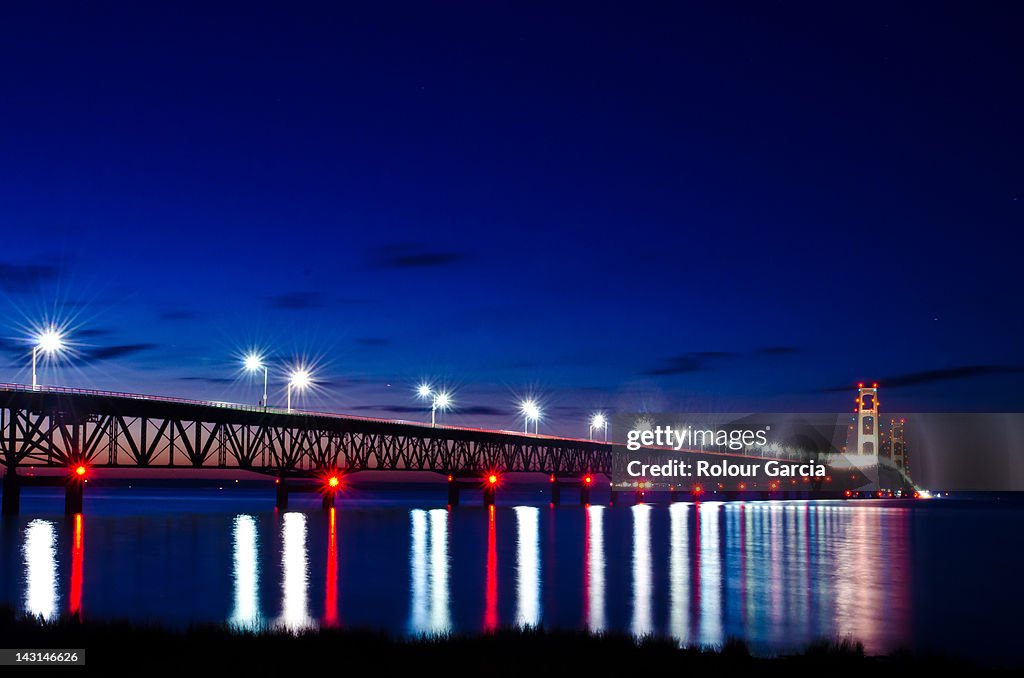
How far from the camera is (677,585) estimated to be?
4509 cm

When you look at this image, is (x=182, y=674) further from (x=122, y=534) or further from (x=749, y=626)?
(x=122, y=534)

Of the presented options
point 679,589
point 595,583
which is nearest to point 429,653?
point 679,589

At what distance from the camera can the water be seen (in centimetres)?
3316

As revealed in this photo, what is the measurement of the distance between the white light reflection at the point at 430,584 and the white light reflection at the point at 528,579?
2789 millimetres

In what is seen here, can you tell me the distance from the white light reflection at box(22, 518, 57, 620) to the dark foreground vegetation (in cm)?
525

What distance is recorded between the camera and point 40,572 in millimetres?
47938

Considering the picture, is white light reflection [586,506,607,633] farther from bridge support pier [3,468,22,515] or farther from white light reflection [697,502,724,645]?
bridge support pier [3,468,22,515]

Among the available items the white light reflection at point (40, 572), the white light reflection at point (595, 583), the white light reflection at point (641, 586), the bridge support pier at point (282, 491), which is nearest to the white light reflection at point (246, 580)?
the white light reflection at point (40, 572)

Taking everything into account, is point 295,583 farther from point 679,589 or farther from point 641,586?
point 679,589

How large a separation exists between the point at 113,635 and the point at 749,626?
20.2m

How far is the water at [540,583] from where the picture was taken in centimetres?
3316

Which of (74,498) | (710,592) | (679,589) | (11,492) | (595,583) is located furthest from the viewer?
(74,498)

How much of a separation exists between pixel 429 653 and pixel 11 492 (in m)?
86.3

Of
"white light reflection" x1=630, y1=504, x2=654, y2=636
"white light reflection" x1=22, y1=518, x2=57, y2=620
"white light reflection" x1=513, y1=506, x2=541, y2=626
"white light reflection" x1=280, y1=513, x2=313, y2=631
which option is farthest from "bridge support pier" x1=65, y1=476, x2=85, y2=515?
"white light reflection" x1=630, y1=504, x2=654, y2=636
